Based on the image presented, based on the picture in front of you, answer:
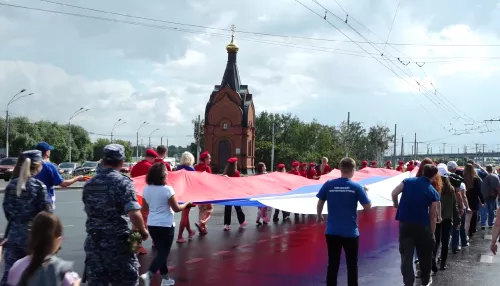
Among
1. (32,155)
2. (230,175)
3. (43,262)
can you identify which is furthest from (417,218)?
(230,175)

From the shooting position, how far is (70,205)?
19984mm

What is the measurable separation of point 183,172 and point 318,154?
230 feet

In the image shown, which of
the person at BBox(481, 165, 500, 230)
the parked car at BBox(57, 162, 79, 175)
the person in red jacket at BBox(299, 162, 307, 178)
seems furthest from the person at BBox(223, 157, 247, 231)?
the parked car at BBox(57, 162, 79, 175)

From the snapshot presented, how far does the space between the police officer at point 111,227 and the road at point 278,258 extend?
288cm

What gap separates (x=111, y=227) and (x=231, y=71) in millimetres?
56955

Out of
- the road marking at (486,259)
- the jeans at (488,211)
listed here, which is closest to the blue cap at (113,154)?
the road marking at (486,259)

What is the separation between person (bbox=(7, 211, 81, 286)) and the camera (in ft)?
11.8

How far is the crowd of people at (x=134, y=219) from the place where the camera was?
3.69m

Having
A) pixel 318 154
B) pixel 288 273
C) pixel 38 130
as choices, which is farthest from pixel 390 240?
pixel 38 130

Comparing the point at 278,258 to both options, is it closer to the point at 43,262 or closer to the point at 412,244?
the point at 412,244

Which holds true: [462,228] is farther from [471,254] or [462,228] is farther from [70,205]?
[70,205]

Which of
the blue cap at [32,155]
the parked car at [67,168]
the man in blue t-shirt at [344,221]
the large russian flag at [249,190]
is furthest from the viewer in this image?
the parked car at [67,168]

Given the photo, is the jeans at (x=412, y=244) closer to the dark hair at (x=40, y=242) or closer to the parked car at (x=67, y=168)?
the dark hair at (x=40, y=242)

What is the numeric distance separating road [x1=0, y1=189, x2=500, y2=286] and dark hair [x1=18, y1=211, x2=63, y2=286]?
4.41m
